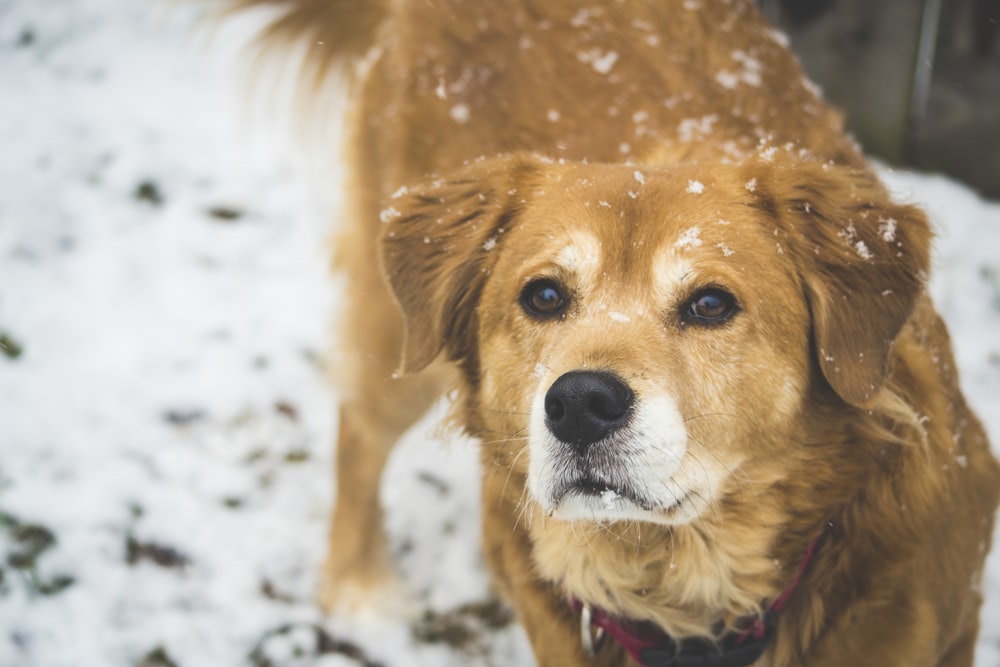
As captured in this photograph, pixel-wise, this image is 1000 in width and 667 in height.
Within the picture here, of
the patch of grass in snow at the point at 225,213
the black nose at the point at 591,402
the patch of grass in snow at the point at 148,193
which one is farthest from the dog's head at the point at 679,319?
the patch of grass in snow at the point at 148,193

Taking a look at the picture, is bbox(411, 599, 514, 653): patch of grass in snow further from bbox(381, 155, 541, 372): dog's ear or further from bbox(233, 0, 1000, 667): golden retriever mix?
bbox(381, 155, 541, 372): dog's ear

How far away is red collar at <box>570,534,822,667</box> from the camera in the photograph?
7.52 feet

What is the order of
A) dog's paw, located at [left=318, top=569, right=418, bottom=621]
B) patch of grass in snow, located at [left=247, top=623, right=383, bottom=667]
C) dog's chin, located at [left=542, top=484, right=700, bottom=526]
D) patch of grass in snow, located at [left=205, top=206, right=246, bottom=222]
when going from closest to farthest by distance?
dog's chin, located at [left=542, top=484, right=700, bottom=526], patch of grass in snow, located at [left=247, top=623, right=383, bottom=667], dog's paw, located at [left=318, top=569, right=418, bottom=621], patch of grass in snow, located at [left=205, top=206, right=246, bottom=222]

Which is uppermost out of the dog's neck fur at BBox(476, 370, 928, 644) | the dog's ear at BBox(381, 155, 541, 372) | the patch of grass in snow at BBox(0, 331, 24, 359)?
the dog's ear at BBox(381, 155, 541, 372)

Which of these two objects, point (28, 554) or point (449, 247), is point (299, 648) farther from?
point (449, 247)

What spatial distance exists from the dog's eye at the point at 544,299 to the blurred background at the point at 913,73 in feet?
10.1

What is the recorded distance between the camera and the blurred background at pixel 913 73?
14.1ft

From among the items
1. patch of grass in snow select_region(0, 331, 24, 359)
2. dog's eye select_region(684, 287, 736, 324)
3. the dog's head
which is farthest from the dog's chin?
patch of grass in snow select_region(0, 331, 24, 359)

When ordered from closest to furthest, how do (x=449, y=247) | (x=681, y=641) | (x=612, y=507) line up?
(x=612, y=507) → (x=681, y=641) → (x=449, y=247)

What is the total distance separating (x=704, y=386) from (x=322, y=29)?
7.86ft

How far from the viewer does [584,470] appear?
1970mm

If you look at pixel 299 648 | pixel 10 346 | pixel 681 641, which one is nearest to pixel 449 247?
pixel 681 641

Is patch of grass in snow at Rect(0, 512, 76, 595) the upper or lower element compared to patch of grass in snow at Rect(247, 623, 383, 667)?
upper

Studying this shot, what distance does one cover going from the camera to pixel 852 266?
7.05ft
